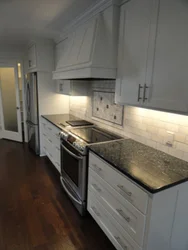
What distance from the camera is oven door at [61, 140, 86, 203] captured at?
203 centimetres

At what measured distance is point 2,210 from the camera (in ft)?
7.27

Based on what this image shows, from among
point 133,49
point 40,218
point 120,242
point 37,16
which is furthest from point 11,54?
point 120,242

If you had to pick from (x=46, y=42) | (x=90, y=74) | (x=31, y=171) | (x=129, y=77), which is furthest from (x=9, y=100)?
(x=129, y=77)

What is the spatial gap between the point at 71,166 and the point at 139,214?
3.92 ft

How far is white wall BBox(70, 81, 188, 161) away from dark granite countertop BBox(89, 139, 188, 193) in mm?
75

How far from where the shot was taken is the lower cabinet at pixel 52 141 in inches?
115

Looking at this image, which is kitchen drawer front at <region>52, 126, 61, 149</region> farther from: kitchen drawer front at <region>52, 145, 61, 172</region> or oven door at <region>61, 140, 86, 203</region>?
oven door at <region>61, 140, 86, 203</region>

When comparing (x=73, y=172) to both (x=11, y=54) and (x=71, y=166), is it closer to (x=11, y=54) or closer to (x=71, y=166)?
(x=71, y=166)

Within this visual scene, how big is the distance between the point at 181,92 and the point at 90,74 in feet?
3.22

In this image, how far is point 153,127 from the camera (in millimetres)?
1898

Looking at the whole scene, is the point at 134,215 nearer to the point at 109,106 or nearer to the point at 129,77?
the point at 129,77

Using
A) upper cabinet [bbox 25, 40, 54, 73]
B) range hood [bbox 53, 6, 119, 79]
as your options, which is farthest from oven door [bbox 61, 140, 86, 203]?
upper cabinet [bbox 25, 40, 54, 73]

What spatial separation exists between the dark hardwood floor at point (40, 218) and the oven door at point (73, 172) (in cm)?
23

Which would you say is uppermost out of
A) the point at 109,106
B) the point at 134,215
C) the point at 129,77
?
the point at 129,77
